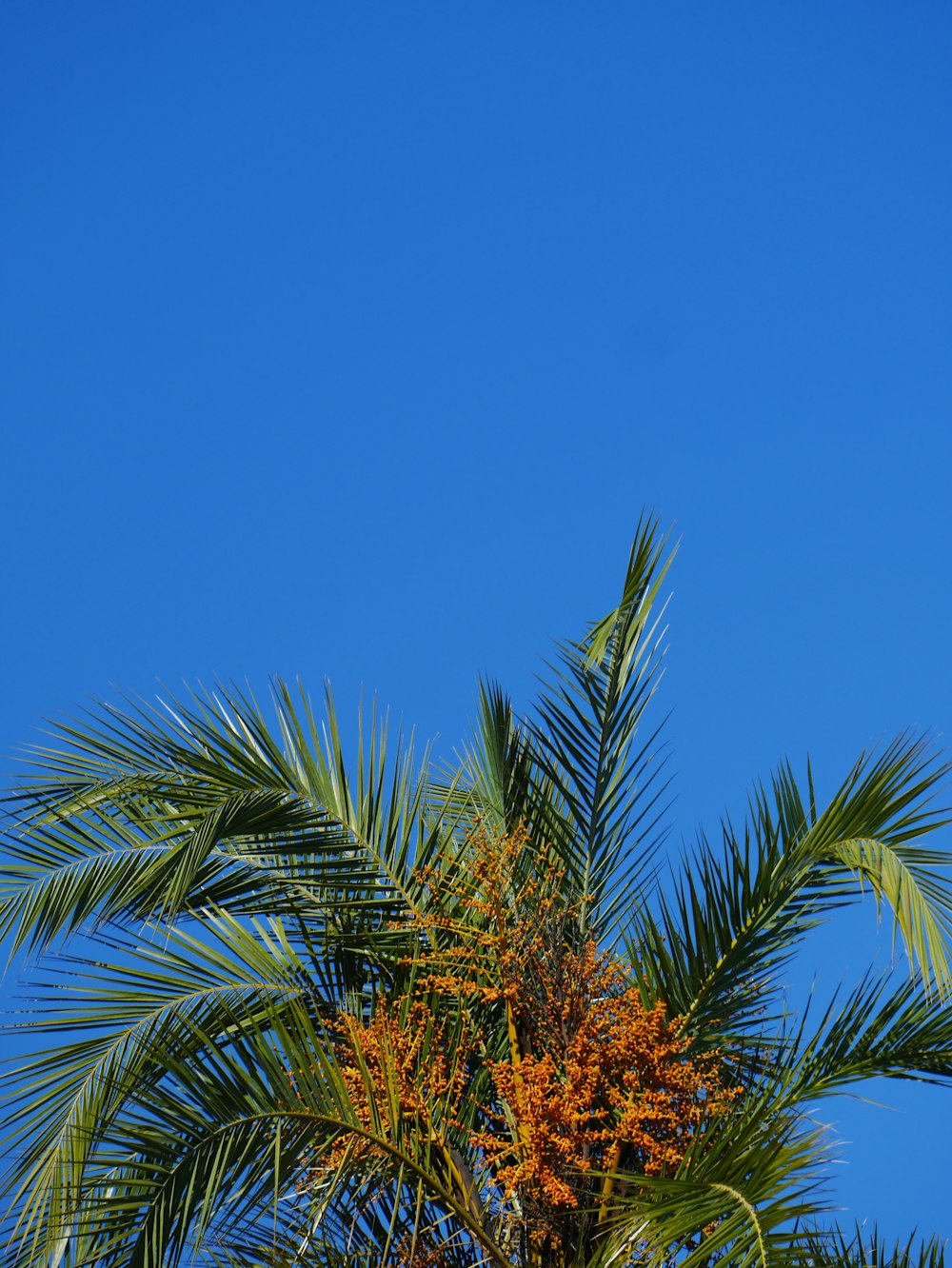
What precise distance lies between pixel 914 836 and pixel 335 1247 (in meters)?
2.73

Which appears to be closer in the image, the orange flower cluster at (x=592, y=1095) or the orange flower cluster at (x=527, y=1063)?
the orange flower cluster at (x=527, y=1063)

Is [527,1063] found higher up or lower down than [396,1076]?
higher up

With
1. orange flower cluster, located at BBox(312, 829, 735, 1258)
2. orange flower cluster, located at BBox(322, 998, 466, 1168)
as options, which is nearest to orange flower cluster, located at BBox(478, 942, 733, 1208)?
orange flower cluster, located at BBox(312, 829, 735, 1258)

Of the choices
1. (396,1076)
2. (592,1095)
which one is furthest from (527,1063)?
(396,1076)

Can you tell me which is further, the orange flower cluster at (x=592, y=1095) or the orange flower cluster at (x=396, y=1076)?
the orange flower cluster at (x=592, y=1095)

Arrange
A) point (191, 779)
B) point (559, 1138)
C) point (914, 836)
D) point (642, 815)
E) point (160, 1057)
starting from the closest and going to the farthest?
point (160, 1057)
point (559, 1138)
point (914, 836)
point (191, 779)
point (642, 815)

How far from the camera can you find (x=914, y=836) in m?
6.02

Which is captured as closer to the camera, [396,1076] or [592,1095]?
[396,1076]

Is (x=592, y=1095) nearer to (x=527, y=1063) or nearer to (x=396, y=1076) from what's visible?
(x=527, y=1063)

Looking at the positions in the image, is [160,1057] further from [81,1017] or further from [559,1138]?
[559,1138]

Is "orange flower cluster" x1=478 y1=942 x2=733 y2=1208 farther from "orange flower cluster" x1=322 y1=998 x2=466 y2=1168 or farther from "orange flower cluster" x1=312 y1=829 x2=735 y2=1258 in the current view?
"orange flower cluster" x1=322 y1=998 x2=466 y2=1168

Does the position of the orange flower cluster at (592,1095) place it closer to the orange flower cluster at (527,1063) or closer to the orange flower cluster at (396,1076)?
the orange flower cluster at (527,1063)

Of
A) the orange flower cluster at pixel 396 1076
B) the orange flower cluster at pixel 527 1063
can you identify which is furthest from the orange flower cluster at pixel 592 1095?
the orange flower cluster at pixel 396 1076

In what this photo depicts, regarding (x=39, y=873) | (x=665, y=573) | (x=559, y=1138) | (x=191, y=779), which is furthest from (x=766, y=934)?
(x=39, y=873)
